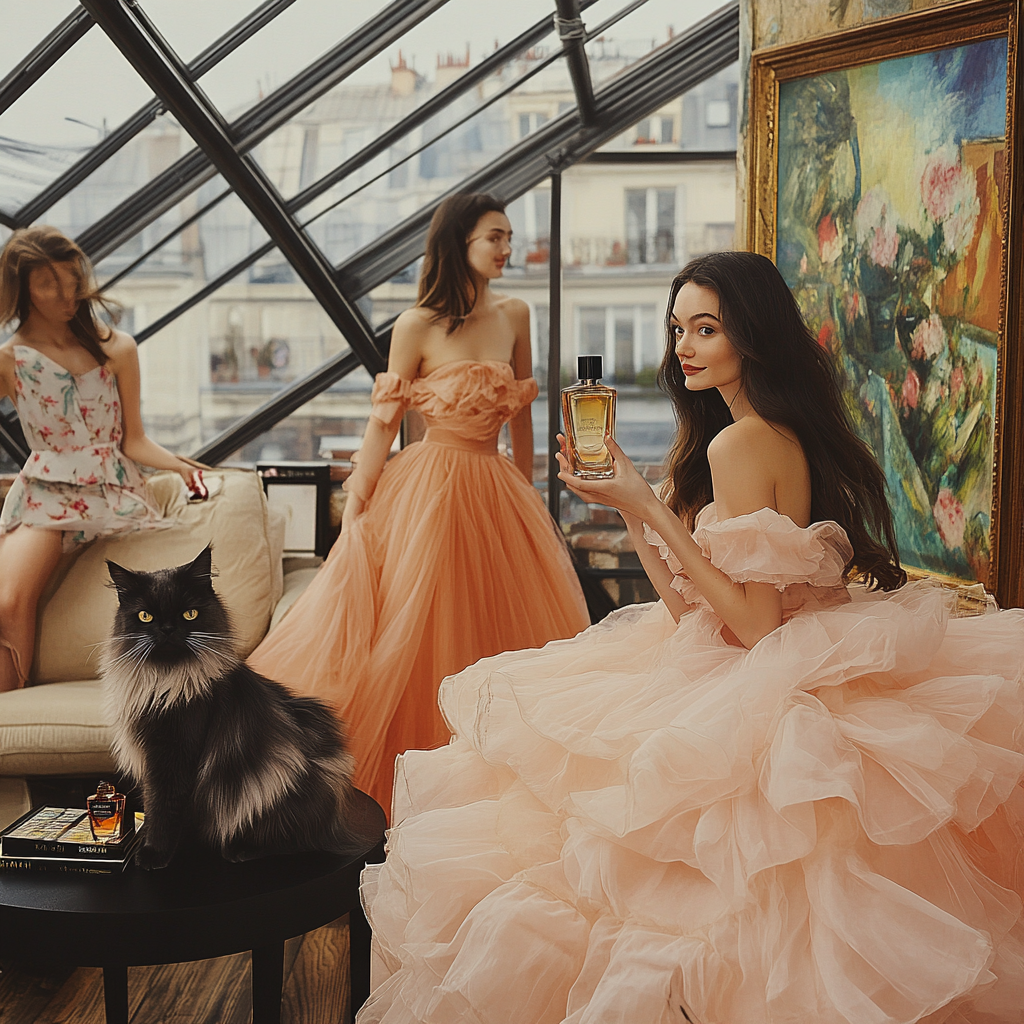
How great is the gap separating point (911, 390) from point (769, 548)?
3.52ft

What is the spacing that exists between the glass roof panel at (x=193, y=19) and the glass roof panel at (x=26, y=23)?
0.26 m

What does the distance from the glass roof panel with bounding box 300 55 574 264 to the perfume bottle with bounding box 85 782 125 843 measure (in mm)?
3024

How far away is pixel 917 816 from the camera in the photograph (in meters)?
1.13

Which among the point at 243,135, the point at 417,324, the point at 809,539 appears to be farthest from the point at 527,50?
the point at 809,539

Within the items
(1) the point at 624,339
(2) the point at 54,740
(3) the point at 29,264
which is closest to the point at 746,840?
(2) the point at 54,740

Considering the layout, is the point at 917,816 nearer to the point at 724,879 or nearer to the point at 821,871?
the point at 821,871

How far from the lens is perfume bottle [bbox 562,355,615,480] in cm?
157

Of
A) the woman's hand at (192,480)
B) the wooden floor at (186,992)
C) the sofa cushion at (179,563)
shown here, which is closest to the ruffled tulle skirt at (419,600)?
the sofa cushion at (179,563)

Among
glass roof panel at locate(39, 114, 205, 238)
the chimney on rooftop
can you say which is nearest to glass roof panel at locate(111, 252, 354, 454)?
glass roof panel at locate(39, 114, 205, 238)

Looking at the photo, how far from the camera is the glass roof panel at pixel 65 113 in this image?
3141 millimetres

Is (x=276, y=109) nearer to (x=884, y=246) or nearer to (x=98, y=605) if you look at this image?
(x=98, y=605)

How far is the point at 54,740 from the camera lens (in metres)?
2.40

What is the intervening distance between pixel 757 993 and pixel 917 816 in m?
0.28

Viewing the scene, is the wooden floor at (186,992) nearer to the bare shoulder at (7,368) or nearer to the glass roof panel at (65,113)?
the bare shoulder at (7,368)
